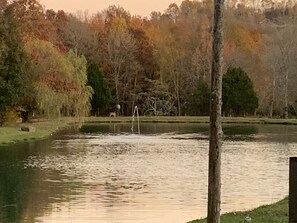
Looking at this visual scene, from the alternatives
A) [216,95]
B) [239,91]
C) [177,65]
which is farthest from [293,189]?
[177,65]

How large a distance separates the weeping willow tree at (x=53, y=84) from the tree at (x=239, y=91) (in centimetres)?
2353

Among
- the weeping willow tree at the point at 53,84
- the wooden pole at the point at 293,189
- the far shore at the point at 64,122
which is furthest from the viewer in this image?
the weeping willow tree at the point at 53,84

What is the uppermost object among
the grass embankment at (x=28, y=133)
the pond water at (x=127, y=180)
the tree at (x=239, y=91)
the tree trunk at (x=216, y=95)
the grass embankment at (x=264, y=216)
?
the tree at (x=239, y=91)

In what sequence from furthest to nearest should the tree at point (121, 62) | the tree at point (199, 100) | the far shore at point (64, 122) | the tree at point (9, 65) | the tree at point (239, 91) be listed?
the tree at point (121, 62) → the tree at point (239, 91) → the tree at point (199, 100) → the tree at point (9, 65) → the far shore at point (64, 122)

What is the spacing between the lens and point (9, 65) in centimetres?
3966

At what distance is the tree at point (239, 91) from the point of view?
67000 millimetres

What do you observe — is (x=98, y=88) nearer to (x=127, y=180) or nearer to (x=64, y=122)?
(x=64, y=122)

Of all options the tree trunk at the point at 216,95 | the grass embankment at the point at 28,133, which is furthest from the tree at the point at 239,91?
the tree trunk at the point at 216,95

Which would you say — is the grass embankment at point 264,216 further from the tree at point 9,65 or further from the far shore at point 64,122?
the tree at point 9,65

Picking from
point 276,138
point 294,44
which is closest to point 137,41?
point 294,44

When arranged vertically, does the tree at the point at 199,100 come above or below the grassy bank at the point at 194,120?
above

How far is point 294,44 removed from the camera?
71.2m

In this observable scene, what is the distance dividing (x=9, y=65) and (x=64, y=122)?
48.7 ft

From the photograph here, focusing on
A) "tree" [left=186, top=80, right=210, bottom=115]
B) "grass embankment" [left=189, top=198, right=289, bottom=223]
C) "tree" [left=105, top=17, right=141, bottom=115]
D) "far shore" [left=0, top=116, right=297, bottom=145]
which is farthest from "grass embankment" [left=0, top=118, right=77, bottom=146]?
"grass embankment" [left=189, top=198, right=289, bottom=223]
